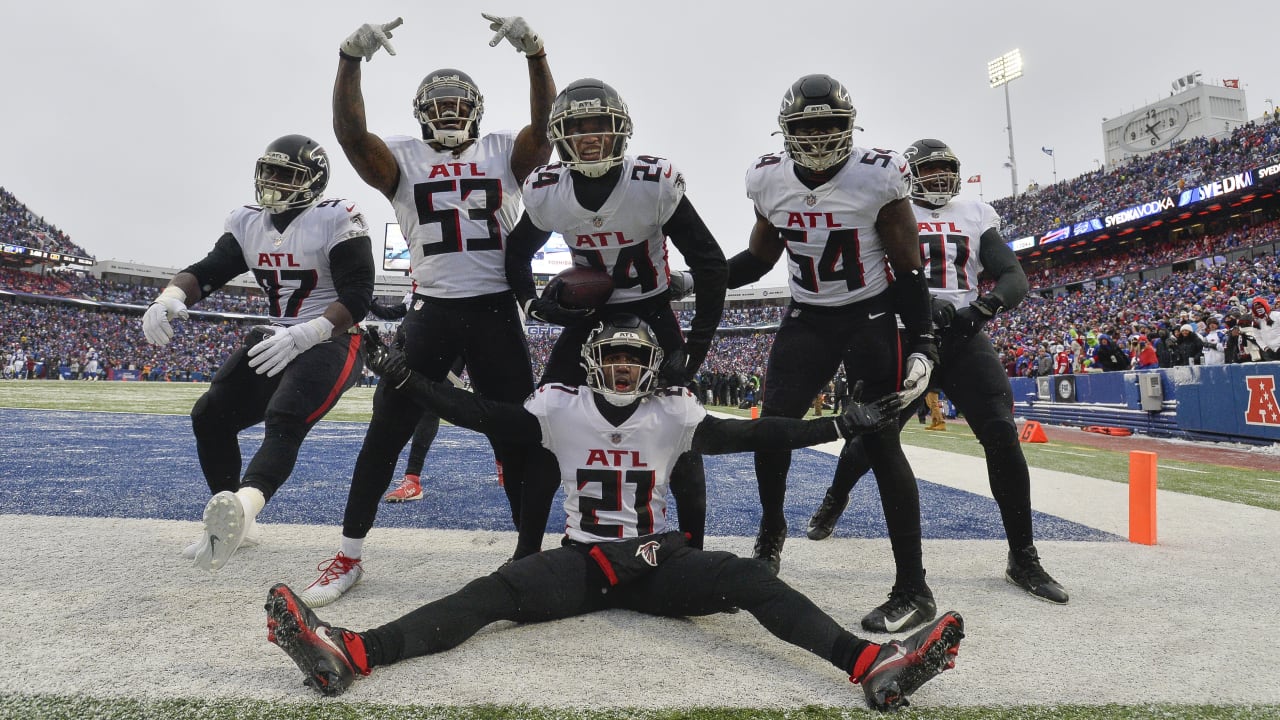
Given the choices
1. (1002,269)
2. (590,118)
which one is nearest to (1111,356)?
(1002,269)

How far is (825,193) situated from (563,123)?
1.06 metres

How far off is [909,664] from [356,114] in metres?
2.86

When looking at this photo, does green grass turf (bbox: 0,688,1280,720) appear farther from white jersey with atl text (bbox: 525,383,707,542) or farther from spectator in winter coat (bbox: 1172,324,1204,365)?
spectator in winter coat (bbox: 1172,324,1204,365)

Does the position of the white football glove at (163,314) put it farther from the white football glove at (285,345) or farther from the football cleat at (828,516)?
the football cleat at (828,516)

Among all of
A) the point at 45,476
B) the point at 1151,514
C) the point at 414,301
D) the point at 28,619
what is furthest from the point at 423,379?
the point at 45,476

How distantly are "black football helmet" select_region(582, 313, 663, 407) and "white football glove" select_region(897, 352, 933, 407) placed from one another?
88cm

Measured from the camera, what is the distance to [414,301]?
324 cm

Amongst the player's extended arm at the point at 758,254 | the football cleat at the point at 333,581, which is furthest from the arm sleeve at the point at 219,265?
the player's extended arm at the point at 758,254

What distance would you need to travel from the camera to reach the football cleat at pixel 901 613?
8.17 feet

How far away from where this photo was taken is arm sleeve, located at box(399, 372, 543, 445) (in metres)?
2.62

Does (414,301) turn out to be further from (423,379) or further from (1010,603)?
(1010,603)

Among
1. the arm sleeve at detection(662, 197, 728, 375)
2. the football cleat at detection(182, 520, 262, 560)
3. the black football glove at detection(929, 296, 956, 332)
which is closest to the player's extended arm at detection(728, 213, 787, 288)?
the arm sleeve at detection(662, 197, 728, 375)

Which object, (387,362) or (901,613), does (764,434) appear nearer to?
(901,613)

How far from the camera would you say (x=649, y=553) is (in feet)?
8.24
